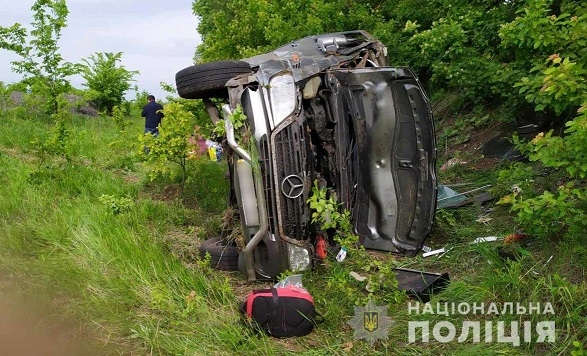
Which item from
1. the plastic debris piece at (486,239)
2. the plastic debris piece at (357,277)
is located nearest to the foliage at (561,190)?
the plastic debris piece at (486,239)

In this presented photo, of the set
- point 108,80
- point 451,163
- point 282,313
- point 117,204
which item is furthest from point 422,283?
point 108,80

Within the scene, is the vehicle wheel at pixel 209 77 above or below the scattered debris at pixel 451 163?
above

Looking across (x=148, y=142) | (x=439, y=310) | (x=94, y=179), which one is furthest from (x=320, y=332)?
(x=94, y=179)

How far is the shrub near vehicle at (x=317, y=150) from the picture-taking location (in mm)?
3762

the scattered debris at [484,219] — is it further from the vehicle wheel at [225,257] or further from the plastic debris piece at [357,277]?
the vehicle wheel at [225,257]

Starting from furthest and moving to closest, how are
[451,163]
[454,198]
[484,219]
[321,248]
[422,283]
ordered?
[451,163]
[454,198]
[484,219]
[321,248]
[422,283]

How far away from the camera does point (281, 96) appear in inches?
155

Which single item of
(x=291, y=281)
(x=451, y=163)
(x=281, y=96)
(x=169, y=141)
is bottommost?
(x=291, y=281)

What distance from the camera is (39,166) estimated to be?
6164 millimetres

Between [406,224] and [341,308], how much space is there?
51.0 inches

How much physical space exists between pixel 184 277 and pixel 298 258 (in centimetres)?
82

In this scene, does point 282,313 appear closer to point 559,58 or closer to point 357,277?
point 357,277

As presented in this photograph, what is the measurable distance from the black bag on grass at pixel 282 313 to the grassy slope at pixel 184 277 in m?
0.07

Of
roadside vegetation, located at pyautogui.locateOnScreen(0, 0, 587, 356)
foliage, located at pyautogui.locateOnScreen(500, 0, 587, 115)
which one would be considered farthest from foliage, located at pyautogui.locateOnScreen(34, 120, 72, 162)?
foliage, located at pyautogui.locateOnScreen(500, 0, 587, 115)
